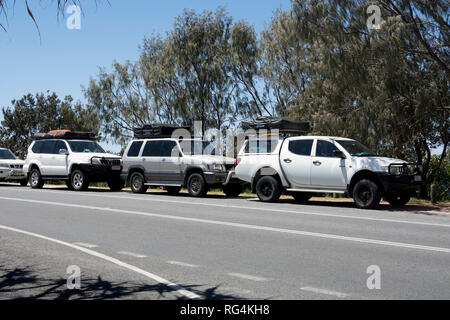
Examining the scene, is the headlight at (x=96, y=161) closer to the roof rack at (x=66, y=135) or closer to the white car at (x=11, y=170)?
the roof rack at (x=66, y=135)

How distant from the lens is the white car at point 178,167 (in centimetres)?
1791

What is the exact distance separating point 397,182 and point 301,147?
113 inches

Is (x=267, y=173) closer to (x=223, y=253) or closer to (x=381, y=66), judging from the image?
(x=381, y=66)

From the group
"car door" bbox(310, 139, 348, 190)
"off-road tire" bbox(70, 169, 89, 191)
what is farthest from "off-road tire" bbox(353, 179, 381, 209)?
"off-road tire" bbox(70, 169, 89, 191)

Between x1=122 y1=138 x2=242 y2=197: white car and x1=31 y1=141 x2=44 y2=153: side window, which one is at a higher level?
x1=31 y1=141 x2=44 y2=153: side window

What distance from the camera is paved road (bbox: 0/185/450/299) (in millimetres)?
6008

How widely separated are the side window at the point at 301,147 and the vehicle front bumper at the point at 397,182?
88.2 inches

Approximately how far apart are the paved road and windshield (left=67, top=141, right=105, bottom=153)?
8434 mm

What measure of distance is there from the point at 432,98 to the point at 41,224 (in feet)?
38.6

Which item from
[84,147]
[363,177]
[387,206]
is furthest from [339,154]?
[84,147]

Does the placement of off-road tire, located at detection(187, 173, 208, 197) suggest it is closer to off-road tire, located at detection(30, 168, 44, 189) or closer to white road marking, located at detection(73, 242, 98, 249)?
off-road tire, located at detection(30, 168, 44, 189)

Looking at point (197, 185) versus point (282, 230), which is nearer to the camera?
point (282, 230)

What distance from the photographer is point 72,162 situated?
21.7 m
